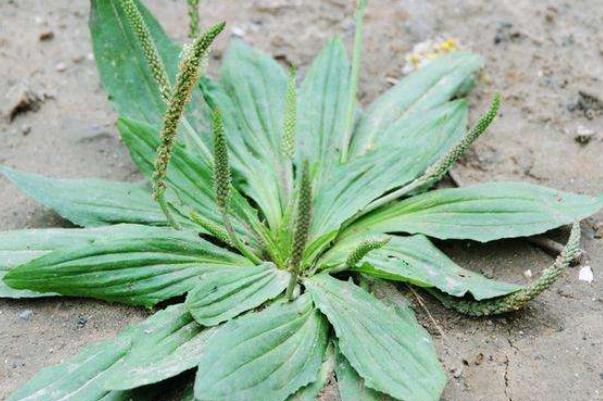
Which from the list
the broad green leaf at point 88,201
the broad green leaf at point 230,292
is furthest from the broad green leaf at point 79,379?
the broad green leaf at point 88,201

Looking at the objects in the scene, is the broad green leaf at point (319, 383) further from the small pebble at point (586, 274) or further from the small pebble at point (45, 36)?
the small pebble at point (45, 36)

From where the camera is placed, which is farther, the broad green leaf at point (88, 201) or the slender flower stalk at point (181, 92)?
the broad green leaf at point (88, 201)

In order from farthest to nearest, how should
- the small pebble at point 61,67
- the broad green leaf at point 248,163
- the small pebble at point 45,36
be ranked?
1. the small pebble at point 45,36
2. the small pebble at point 61,67
3. the broad green leaf at point 248,163

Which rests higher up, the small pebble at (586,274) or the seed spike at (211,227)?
the seed spike at (211,227)

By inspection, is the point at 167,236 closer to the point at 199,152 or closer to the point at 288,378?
the point at 199,152

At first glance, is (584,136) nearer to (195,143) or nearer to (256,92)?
(256,92)

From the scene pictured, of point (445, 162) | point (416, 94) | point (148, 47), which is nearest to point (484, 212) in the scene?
point (445, 162)

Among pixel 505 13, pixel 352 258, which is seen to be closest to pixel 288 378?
pixel 352 258

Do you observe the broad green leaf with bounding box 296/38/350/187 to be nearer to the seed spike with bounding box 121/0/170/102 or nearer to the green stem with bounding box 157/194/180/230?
the green stem with bounding box 157/194/180/230
